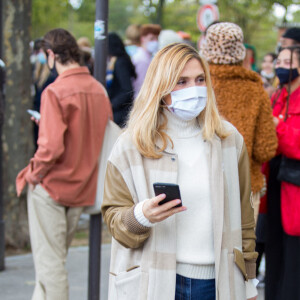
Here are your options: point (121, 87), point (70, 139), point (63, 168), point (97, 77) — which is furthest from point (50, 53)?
point (121, 87)

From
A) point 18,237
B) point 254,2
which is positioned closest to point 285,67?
point 18,237

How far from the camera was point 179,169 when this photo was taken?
2.65 metres

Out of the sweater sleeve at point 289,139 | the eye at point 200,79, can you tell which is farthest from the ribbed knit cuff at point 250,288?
the sweater sleeve at point 289,139

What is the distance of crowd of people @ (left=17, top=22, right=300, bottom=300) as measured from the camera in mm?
2596

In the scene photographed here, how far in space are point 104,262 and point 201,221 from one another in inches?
154

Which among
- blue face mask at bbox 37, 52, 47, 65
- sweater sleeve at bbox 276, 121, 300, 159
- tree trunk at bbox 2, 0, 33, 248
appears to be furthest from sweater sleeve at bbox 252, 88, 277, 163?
blue face mask at bbox 37, 52, 47, 65

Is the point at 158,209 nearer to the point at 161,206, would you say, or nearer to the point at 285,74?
the point at 161,206

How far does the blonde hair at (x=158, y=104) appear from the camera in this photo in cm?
264

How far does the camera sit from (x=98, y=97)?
4457 mm

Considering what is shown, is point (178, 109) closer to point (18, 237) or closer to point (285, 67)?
point (285, 67)

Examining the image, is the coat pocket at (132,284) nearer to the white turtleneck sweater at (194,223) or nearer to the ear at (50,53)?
the white turtleneck sweater at (194,223)

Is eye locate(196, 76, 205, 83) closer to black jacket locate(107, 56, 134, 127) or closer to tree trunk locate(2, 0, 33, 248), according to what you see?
black jacket locate(107, 56, 134, 127)

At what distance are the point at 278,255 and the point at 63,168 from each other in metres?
1.78

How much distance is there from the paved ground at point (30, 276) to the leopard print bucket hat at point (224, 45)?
2423mm
